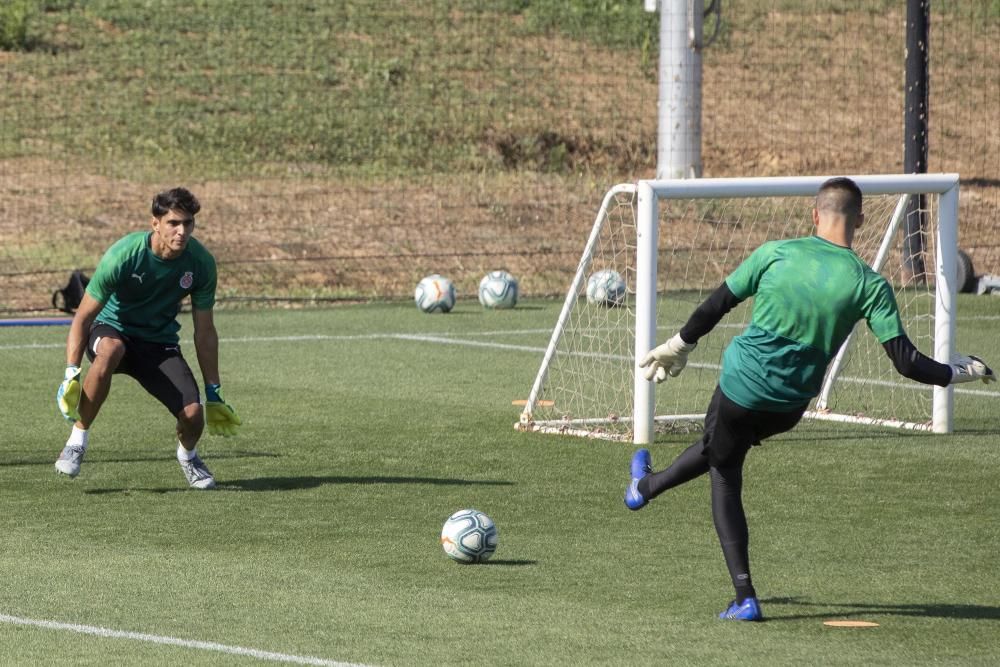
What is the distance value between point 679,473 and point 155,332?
145 inches

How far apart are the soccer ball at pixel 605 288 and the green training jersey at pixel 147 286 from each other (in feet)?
14.2

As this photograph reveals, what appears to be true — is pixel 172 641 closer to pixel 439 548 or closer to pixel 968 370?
pixel 439 548

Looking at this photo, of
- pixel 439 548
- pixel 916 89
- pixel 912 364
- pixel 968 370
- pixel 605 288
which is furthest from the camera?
pixel 916 89

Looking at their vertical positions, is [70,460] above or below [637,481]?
below

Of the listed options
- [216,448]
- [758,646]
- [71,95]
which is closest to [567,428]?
[216,448]

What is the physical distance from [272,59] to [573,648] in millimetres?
24518

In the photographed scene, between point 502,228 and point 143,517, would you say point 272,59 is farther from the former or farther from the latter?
point 143,517

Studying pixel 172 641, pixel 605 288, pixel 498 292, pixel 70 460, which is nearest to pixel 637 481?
pixel 172 641

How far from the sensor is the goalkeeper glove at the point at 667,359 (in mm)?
7324

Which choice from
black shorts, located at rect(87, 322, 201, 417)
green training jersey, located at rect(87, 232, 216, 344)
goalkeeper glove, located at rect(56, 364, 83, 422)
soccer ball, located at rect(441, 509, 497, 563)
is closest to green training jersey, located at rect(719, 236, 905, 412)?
soccer ball, located at rect(441, 509, 497, 563)

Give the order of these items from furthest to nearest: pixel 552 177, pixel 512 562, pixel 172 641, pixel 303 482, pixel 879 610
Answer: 1. pixel 552 177
2. pixel 303 482
3. pixel 512 562
4. pixel 879 610
5. pixel 172 641

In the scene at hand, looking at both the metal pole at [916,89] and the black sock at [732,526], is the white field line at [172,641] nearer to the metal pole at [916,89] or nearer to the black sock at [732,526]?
the black sock at [732,526]

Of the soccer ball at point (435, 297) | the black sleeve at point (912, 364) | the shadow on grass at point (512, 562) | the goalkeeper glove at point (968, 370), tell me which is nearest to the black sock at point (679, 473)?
the shadow on grass at point (512, 562)

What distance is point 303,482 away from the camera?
33.8ft
